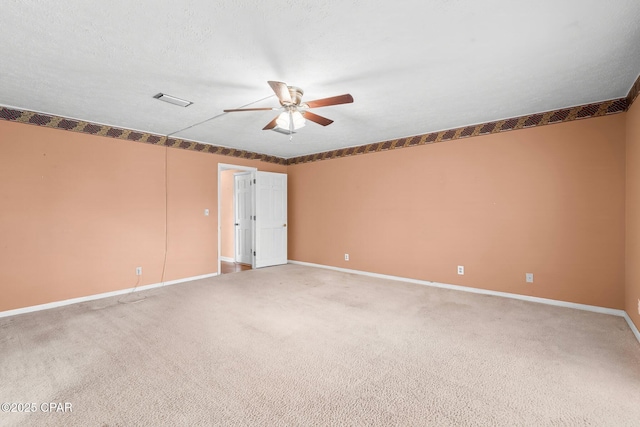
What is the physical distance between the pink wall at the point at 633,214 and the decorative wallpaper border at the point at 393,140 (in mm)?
268

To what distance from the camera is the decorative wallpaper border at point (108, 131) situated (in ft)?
11.5

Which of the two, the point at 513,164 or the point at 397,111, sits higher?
the point at 397,111

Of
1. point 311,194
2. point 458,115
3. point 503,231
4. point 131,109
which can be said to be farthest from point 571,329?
point 131,109

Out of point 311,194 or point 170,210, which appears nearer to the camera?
point 170,210

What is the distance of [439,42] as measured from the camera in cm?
216

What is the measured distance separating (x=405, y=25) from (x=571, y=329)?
3.39 meters

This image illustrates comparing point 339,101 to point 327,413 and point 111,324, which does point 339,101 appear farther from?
point 111,324

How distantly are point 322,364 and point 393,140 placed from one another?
4.00m

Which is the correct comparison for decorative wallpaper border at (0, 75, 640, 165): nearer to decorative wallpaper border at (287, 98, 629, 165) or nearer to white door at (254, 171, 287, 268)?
decorative wallpaper border at (287, 98, 629, 165)

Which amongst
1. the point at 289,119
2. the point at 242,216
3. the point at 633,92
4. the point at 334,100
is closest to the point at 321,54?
the point at 334,100

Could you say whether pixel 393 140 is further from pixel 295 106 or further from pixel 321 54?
pixel 321 54

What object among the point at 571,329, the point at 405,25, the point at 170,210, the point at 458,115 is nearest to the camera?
the point at 405,25

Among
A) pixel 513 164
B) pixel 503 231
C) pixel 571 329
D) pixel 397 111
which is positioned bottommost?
pixel 571 329

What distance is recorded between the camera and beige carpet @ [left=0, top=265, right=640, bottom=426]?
1752 millimetres
